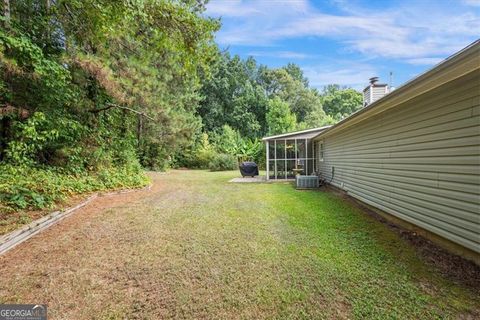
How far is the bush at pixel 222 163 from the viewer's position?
19.2 m

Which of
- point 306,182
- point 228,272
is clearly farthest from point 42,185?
point 306,182

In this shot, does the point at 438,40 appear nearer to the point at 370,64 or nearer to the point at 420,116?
the point at 420,116

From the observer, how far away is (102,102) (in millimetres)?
8656

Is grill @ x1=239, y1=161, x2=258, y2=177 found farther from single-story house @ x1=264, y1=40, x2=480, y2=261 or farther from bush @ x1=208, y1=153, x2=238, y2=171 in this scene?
single-story house @ x1=264, y1=40, x2=480, y2=261

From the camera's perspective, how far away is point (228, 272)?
2.91 meters

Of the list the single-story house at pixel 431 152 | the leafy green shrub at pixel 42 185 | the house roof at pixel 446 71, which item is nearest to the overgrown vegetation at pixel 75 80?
the leafy green shrub at pixel 42 185

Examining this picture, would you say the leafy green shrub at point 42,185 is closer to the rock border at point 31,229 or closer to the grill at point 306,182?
the rock border at point 31,229

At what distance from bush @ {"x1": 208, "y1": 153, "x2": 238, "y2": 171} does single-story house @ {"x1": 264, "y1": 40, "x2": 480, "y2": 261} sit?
13.3 metres

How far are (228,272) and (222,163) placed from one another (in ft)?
54.2

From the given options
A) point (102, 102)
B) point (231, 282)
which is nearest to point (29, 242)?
point (231, 282)

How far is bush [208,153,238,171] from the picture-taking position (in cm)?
1920

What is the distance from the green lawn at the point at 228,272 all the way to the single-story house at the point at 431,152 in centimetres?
60

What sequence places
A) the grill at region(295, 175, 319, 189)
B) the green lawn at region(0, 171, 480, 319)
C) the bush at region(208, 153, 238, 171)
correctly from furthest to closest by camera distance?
the bush at region(208, 153, 238, 171) → the grill at region(295, 175, 319, 189) → the green lawn at region(0, 171, 480, 319)

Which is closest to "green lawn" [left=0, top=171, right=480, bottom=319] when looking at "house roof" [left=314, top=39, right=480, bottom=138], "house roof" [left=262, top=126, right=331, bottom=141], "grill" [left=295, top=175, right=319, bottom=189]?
"house roof" [left=314, top=39, right=480, bottom=138]
